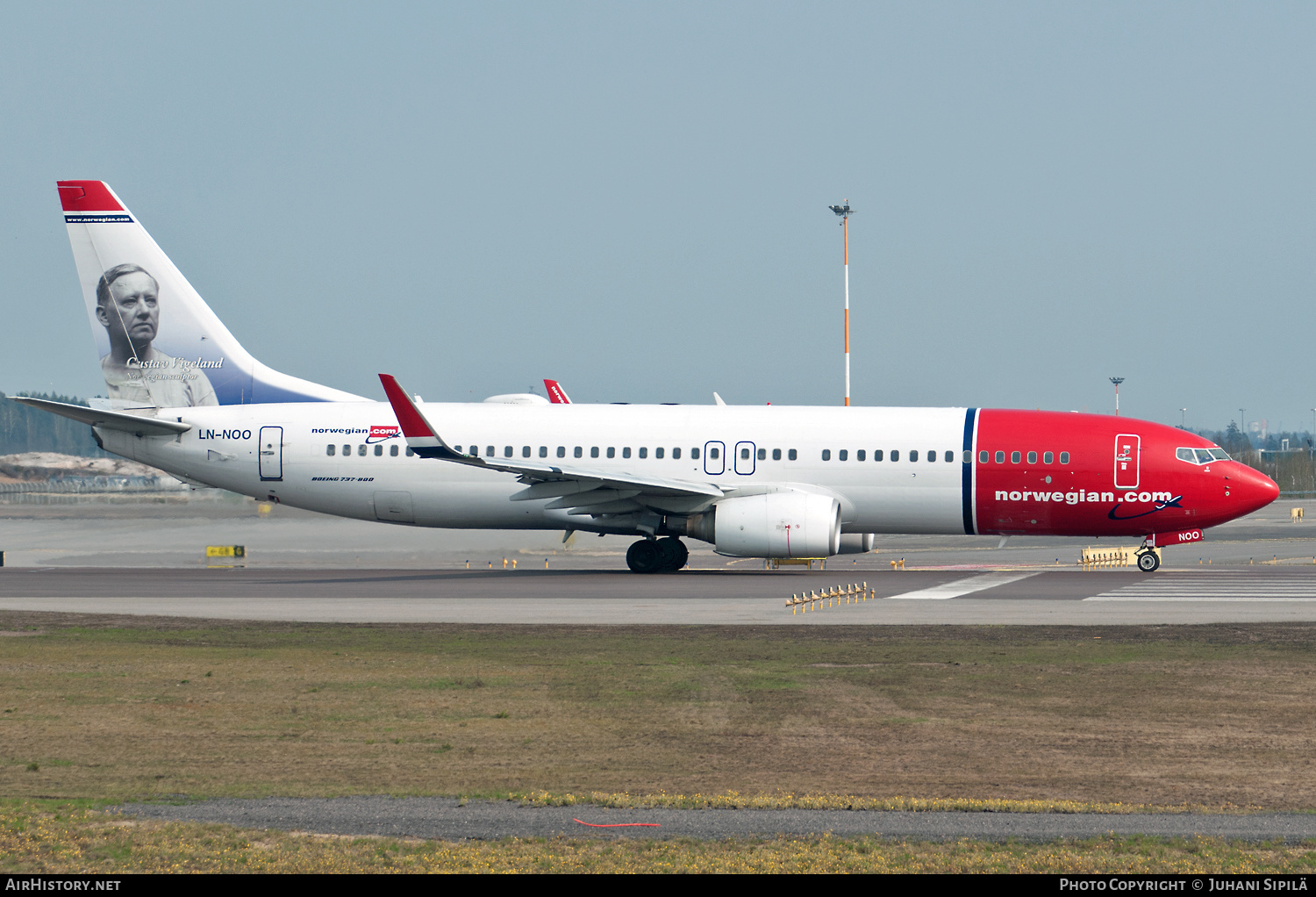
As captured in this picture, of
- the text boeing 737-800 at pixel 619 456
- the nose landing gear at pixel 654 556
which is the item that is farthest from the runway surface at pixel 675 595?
the text boeing 737-800 at pixel 619 456

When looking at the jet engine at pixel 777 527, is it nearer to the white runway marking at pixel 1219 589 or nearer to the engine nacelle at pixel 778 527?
the engine nacelle at pixel 778 527

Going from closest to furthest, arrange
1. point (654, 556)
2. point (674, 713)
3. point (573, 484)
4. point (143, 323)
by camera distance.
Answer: point (674, 713)
point (573, 484)
point (654, 556)
point (143, 323)

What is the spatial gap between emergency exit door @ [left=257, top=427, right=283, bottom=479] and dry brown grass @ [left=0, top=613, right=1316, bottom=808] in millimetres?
14065

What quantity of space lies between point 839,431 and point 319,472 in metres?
13.6

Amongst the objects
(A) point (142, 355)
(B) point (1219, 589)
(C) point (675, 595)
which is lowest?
(C) point (675, 595)

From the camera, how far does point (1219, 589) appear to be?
26859 mm

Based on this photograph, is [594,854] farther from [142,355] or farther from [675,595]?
[142,355]

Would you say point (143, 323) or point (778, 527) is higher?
point (143, 323)

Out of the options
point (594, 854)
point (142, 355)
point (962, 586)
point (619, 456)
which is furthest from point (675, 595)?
point (594, 854)

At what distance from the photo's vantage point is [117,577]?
31.2 metres

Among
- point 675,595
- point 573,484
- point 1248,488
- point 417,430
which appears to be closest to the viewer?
point 675,595

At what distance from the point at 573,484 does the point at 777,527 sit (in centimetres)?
508

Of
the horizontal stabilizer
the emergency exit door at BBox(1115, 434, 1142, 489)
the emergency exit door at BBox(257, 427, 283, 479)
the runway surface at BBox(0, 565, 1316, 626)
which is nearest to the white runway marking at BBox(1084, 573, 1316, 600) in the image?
the runway surface at BBox(0, 565, 1316, 626)
